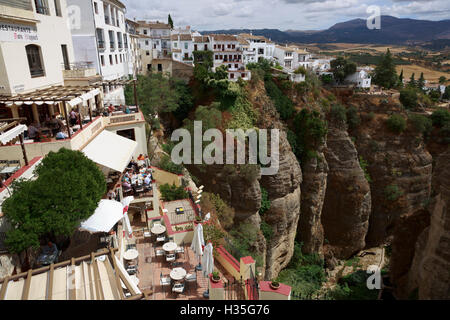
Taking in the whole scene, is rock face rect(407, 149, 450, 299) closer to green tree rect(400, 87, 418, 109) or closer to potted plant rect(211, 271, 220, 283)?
potted plant rect(211, 271, 220, 283)

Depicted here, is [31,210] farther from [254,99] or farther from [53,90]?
[254,99]

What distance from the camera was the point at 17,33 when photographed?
16094 mm

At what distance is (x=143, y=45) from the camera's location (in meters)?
51.6

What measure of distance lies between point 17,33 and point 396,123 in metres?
42.4

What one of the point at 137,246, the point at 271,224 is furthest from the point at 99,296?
the point at 271,224

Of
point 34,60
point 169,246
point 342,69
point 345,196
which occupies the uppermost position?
→ point 34,60

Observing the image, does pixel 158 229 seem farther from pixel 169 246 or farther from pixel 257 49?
pixel 257 49

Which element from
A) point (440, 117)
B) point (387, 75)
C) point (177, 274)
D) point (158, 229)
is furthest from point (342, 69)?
point (177, 274)

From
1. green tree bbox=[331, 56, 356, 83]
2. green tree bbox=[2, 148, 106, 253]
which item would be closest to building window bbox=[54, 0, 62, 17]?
green tree bbox=[2, 148, 106, 253]

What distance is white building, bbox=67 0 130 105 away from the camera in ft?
82.4

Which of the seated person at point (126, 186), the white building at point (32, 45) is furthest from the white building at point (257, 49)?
the seated person at point (126, 186)

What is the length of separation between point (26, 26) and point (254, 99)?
23012 millimetres

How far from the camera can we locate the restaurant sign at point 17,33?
15062mm

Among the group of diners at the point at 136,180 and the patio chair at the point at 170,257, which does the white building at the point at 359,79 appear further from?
the patio chair at the point at 170,257
